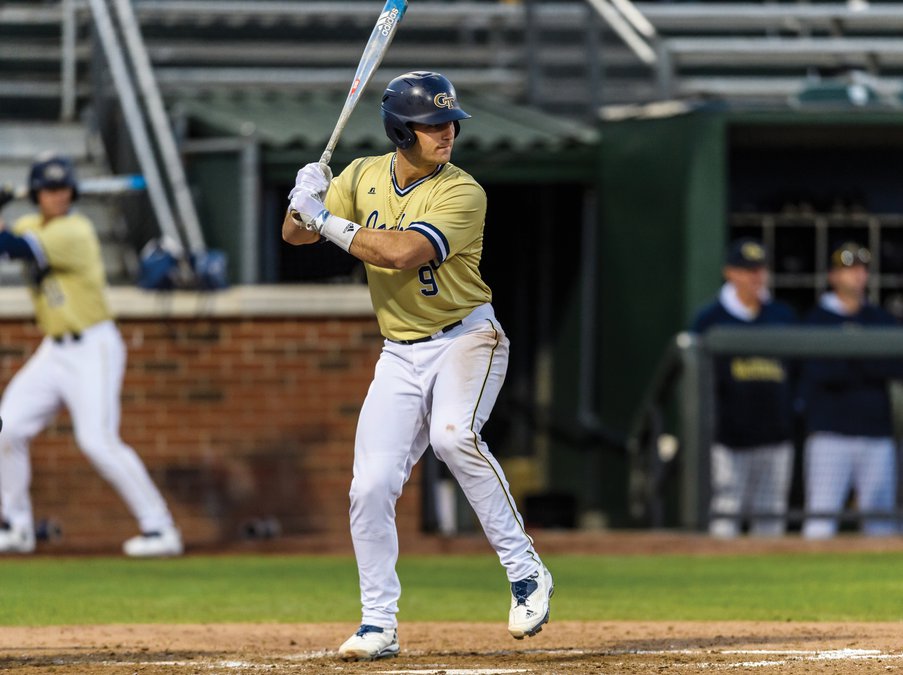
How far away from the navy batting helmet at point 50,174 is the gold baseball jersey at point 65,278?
0.57 feet

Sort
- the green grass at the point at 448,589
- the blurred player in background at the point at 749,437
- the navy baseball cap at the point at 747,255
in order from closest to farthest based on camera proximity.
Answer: the green grass at the point at 448,589, the navy baseball cap at the point at 747,255, the blurred player in background at the point at 749,437

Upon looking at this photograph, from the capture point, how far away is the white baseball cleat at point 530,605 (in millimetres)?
5609

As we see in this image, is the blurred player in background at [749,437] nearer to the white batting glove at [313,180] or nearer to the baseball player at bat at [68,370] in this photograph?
the baseball player at bat at [68,370]

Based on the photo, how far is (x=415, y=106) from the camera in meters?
5.60

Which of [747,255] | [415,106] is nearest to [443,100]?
[415,106]

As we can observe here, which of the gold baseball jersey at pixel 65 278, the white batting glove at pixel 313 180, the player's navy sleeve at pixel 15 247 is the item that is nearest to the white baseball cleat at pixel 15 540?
the gold baseball jersey at pixel 65 278

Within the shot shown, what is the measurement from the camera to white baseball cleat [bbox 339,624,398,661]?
5.57m

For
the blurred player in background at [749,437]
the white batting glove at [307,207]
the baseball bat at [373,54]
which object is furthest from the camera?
the blurred player in background at [749,437]

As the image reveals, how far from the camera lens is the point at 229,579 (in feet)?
28.5

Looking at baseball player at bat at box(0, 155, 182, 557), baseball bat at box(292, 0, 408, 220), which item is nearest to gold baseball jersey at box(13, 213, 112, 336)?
baseball player at bat at box(0, 155, 182, 557)

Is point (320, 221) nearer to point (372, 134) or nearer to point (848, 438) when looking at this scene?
point (848, 438)

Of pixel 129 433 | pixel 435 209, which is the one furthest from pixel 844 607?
pixel 129 433

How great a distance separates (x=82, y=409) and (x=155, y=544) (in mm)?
789

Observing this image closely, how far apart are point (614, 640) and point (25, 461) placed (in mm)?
4339
